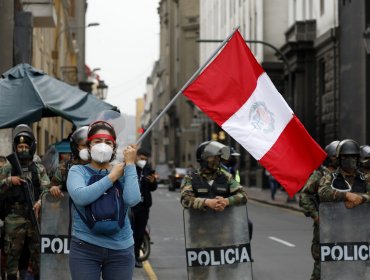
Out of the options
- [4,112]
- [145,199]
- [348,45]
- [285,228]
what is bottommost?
[285,228]

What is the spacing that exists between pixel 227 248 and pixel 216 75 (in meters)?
1.65

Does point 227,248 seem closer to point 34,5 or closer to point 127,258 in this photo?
point 127,258

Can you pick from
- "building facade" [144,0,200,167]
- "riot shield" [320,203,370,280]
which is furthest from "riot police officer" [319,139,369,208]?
"building facade" [144,0,200,167]

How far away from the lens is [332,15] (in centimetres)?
3769

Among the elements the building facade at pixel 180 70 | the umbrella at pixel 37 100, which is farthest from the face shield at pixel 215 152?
the building facade at pixel 180 70

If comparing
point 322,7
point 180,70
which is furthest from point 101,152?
point 180,70

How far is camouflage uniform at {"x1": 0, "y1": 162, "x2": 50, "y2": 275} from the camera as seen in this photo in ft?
32.7

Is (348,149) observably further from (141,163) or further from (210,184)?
(141,163)

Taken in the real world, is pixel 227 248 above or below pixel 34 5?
below

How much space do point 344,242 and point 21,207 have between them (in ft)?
11.4

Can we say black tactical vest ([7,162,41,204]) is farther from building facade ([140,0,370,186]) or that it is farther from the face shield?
building facade ([140,0,370,186])

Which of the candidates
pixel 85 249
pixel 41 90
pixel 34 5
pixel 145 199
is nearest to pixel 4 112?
pixel 41 90

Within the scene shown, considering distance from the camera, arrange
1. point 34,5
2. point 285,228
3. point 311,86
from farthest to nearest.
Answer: point 311,86
point 34,5
point 285,228

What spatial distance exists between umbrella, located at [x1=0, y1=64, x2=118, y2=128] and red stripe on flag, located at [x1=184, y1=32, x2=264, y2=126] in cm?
291
